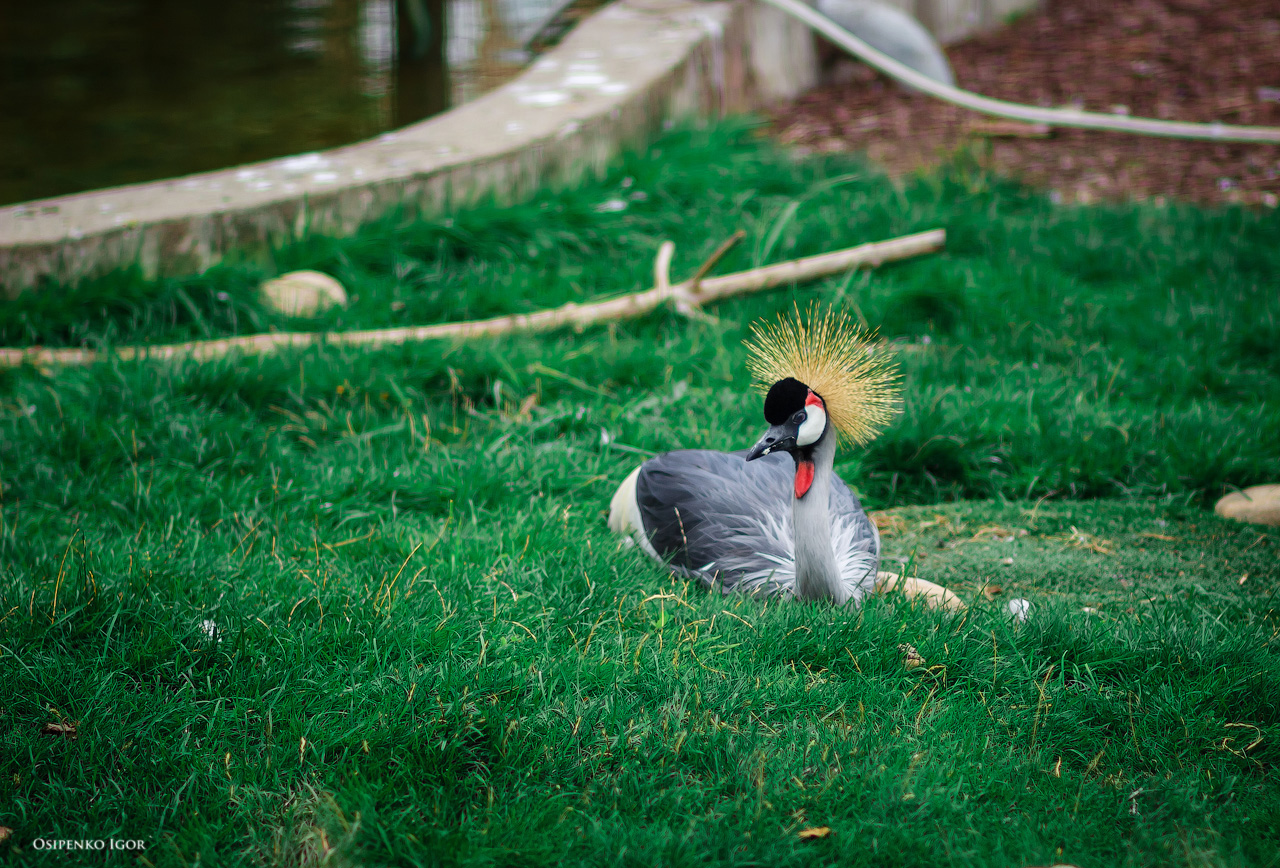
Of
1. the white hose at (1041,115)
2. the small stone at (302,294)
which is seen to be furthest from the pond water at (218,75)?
the white hose at (1041,115)

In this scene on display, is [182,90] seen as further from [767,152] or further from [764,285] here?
[764,285]

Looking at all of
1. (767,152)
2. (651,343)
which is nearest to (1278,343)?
(651,343)

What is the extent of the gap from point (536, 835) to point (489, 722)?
0.35 m

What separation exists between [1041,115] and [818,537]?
498 cm

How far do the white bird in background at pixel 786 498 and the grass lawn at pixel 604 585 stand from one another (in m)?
0.13

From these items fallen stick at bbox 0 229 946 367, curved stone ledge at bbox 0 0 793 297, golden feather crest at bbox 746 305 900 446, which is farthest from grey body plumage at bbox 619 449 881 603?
curved stone ledge at bbox 0 0 793 297

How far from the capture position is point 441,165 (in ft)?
19.1

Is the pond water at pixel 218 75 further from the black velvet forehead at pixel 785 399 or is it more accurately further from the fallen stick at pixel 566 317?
the black velvet forehead at pixel 785 399

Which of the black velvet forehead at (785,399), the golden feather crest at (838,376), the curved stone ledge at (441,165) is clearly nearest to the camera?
the black velvet forehead at (785,399)

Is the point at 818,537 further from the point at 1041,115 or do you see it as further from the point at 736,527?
the point at 1041,115

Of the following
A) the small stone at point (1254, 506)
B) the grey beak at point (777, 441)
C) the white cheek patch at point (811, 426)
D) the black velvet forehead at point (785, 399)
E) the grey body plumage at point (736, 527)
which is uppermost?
the black velvet forehead at point (785, 399)

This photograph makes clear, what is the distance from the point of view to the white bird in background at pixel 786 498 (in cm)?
297

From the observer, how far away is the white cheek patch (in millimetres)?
2928

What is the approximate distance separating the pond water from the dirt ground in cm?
291
